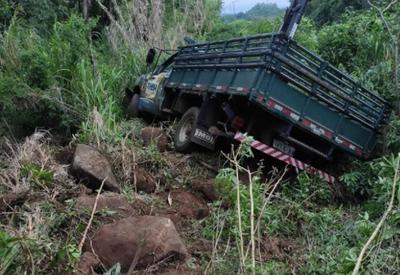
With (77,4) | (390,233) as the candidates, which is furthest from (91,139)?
(77,4)

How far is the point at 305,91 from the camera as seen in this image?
21.1 ft

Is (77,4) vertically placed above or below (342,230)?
above

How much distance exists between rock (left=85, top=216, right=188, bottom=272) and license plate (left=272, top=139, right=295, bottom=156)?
2.74 m

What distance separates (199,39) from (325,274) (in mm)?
9469

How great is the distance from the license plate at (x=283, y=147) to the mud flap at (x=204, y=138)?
2.96ft

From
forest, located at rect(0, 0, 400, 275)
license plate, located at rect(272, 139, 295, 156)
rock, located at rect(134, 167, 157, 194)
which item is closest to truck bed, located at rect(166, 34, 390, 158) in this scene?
forest, located at rect(0, 0, 400, 275)

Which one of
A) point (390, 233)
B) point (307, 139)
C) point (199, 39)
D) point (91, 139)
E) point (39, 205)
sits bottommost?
point (39, 205)

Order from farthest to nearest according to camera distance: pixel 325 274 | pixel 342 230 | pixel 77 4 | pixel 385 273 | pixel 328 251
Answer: pixel 77 4 < pixel 342 230 < pixel 328 251 < pixel 325 274 < pixel 385 273

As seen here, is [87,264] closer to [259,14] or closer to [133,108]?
[133,108]

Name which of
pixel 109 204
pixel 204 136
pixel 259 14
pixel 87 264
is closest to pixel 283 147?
pixel 204 136

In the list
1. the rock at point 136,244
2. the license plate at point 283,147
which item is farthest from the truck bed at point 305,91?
the rock at point 136,244

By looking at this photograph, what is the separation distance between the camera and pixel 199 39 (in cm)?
1298

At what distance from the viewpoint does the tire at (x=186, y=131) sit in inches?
295

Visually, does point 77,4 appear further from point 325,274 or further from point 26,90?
point 325,274
